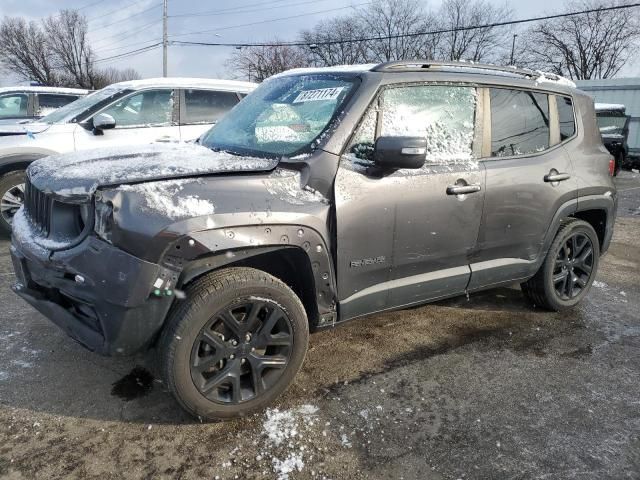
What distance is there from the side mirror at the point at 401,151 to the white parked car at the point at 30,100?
8.96 m

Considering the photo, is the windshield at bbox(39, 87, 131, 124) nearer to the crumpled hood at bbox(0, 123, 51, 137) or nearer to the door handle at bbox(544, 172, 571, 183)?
the crumpled hood at bbox(0, 123, 51, 137)

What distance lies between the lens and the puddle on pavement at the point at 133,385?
2777 mm

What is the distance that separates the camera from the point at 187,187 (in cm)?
230

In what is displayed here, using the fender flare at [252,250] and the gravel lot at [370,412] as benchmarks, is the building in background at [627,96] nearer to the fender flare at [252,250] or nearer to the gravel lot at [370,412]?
the gravel lot at [370,412]

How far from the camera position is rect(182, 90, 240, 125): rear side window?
6633mm

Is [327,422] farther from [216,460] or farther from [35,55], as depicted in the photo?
[35,55]

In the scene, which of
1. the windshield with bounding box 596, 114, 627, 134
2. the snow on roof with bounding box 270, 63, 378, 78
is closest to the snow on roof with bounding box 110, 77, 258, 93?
the snow on roof with bounding box 270, 63, 378, 78

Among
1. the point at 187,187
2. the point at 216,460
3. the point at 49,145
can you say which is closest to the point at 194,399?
the point at 216,460

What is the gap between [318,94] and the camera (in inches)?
123

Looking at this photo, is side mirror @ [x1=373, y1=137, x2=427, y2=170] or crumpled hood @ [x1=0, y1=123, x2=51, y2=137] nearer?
side mirror @ [x1=373, y1=137, x2=427, y2=170]

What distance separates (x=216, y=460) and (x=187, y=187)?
1.28 meters

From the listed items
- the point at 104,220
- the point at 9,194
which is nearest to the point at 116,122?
the point at 9,194

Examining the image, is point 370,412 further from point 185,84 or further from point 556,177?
point 185,84

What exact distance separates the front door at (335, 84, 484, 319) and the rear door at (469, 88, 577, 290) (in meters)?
0.16
